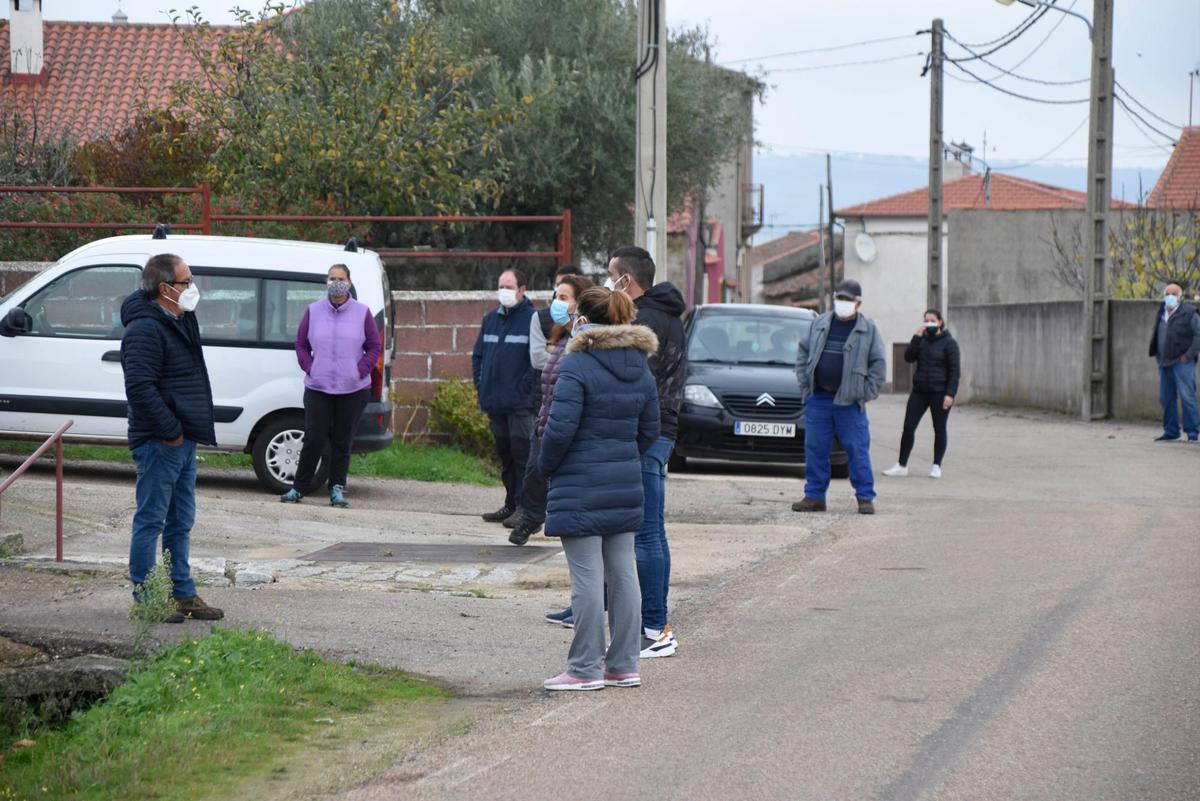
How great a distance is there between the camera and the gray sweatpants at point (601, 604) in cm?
677

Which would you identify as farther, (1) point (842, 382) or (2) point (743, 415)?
(2) point (743, 415)

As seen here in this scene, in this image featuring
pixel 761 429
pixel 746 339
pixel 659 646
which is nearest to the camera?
pixel 659 646

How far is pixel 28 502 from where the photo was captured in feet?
36.9

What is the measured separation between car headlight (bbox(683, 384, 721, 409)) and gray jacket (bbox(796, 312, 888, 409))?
2905 millimetres

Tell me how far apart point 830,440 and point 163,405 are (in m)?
6.78

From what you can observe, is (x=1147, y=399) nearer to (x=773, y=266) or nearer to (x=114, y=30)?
(x=114, y=30)

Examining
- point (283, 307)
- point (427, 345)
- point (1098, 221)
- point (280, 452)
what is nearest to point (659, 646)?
point (280, 452)

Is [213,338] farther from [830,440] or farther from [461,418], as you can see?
[830,440]

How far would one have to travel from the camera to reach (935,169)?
35.7 m

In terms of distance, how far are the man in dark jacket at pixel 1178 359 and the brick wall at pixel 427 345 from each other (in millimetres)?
9871

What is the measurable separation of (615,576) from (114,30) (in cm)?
3559

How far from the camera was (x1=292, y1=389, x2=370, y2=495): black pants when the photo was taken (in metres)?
12.3

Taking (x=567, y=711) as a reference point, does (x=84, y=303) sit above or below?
above

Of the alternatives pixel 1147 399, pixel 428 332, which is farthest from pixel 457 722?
pixel 1147 399
